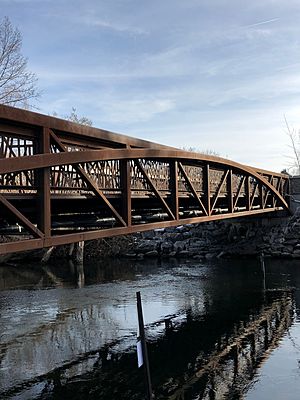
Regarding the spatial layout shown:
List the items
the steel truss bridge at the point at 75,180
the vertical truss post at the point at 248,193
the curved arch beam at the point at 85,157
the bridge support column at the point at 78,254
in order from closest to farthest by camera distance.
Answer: the curved arch beam at the point at 85,157 < the steel truss bridge at the point at 75,180 < the vertical truss post at the point at 248,193 < the bridge support column at the point at 78,254

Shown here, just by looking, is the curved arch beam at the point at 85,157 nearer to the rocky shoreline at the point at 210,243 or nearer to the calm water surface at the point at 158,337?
the calm water surface at the point at 158,337

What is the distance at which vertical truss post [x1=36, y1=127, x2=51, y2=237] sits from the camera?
8781 millimetres

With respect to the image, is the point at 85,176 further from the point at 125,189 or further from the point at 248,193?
the point at 248,193

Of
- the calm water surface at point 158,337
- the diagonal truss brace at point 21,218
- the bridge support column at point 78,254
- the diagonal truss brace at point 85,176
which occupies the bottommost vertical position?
the calm water surface at point 158,337

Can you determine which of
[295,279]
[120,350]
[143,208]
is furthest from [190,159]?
[295,279]

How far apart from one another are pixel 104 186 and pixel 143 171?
1.30 m

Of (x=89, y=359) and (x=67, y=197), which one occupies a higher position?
(x=67, y=197)

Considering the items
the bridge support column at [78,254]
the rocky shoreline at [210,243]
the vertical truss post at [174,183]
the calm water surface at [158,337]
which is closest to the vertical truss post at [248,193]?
the calm water surface at [158,337]

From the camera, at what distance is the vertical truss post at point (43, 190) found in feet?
28.8

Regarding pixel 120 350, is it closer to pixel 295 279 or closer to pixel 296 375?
pixel 296 375

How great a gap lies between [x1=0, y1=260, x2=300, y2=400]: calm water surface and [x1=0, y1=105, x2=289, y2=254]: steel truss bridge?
268cm

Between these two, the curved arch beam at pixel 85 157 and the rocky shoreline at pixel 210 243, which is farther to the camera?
the rocky shoreline at pixel 210 243

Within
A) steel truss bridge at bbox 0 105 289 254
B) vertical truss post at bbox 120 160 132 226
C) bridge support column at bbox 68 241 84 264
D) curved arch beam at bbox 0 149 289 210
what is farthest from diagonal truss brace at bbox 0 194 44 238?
bridge support column at bbox 68 241 84 264

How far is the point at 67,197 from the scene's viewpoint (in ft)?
33.4
